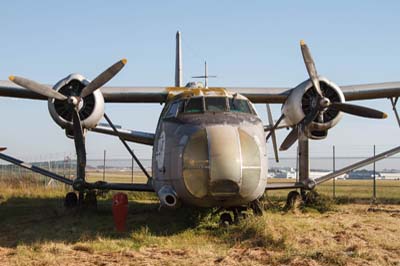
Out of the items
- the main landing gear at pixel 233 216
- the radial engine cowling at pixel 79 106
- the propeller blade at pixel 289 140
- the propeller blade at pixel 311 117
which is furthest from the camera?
the propeller blade at pixel 289 140

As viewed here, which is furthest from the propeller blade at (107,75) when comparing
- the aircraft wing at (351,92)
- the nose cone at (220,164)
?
the nose cone at (220,164)

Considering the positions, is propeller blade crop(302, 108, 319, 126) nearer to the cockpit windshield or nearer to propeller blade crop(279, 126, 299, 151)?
propeller blade crop(279, 126, 299, 151)

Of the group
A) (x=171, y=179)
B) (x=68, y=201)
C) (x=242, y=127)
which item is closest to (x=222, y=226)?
(x=171, y=179)

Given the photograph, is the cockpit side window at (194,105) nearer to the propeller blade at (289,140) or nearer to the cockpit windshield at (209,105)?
the cockpit windshield at (209,105)

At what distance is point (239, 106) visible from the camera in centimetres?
991

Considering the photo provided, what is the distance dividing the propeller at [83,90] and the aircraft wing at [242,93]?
2064 millimetres

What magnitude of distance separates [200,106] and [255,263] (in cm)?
407

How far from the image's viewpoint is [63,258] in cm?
671

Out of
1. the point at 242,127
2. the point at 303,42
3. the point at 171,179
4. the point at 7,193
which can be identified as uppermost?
the point at 303,42

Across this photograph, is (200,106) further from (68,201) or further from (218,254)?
(68,201)

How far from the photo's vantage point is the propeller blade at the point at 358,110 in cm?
1257

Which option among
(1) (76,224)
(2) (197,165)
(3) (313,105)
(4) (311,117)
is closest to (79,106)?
(1) (76,224)

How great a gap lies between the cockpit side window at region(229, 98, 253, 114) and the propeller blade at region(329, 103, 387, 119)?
378cm

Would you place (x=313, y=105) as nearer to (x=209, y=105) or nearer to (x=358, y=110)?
(x=358, y=110)
